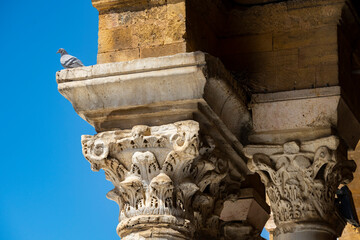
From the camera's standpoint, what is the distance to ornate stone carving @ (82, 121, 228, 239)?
6.48 meters

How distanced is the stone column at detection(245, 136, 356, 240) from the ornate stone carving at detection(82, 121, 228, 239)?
841 mm

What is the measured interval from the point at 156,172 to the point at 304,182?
143 centimetres

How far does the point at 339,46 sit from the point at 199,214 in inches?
73.2

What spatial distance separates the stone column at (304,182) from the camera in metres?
7.30

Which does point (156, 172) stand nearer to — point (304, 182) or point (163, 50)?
point (163, 50)

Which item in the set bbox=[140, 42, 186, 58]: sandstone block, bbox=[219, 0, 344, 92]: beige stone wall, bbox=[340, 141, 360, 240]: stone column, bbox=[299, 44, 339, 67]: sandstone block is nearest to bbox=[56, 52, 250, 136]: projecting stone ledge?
bbox=[140, 42, 186, 58]: sandstone block

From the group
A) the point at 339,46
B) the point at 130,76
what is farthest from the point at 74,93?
the point at 339,46

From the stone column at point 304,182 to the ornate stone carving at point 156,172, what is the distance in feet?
2.76

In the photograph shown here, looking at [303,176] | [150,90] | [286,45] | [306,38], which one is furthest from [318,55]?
[150,90]

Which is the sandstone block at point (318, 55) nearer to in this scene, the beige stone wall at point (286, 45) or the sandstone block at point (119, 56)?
the beige stone wall at point (286, 45)

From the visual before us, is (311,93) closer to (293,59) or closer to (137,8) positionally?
(293,59)

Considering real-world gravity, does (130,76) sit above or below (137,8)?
below

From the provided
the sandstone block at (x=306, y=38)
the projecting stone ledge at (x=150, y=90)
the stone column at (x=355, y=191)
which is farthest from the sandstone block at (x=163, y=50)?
the stone column at (x=355, y=191)

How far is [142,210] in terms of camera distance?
6.51 meters
